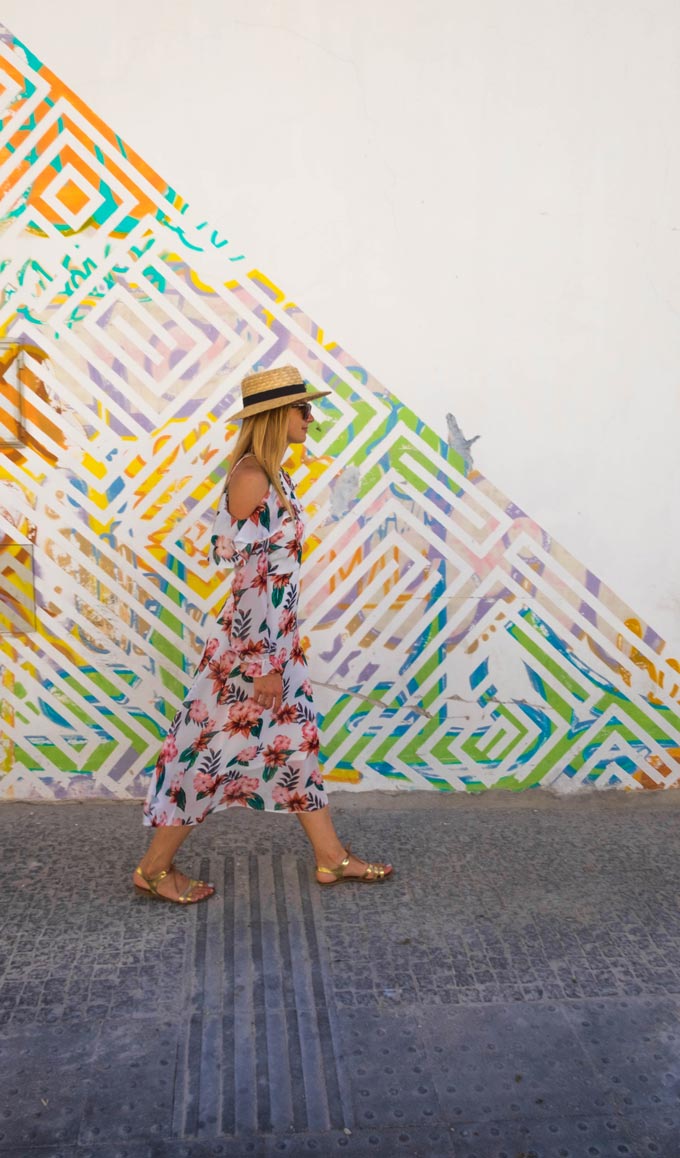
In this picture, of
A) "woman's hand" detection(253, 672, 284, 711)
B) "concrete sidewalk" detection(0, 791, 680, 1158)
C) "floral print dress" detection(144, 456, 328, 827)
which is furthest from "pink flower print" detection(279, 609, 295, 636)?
"concrete sidewalk" detection(0, 791, 680, 1158)

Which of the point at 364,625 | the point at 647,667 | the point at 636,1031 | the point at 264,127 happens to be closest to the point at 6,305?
the point at 264,127

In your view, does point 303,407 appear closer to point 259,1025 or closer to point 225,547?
point 225,547

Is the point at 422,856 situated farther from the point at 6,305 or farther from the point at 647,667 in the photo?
the point at 6,305

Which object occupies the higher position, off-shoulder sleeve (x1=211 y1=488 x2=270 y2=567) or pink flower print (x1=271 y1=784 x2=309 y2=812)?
off-shoulder sleeve (x1=211 y1=488 x2=270 y2=567)

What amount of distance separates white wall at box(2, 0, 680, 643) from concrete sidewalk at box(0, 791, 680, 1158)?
157cm

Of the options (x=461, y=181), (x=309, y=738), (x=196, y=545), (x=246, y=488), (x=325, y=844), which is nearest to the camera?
(x=246, y=488)

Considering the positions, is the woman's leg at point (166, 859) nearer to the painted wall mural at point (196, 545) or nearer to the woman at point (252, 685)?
the woman at point (252, 685)

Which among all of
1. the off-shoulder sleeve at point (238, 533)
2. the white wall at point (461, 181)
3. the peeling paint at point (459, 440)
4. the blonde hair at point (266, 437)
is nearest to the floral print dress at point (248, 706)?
the off-shoulder sleeve at point (238, 533)

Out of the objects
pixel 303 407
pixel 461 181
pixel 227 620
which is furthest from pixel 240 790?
pixel 461 181

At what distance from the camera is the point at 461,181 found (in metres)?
3.93

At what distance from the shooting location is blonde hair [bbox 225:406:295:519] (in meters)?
3.20

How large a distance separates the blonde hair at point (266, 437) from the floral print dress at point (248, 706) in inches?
4.3

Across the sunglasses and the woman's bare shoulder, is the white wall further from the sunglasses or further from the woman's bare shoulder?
the woman's bare shoulder

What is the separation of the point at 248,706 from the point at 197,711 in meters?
0.17
